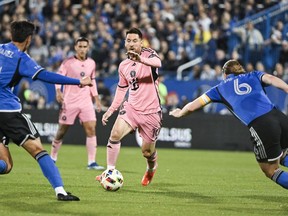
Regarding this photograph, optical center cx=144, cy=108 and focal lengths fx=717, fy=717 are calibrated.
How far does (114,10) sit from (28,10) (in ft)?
14.1

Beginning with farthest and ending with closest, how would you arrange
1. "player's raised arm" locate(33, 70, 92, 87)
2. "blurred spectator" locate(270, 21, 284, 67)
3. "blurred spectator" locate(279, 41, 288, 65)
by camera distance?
1. "blurred spectator" locate(270, 21, 284, 67)
2. "blurred spectator" locate(279, 41, 288, 65)
3. "player's raised arm" locate(33, 70, 92, 87)

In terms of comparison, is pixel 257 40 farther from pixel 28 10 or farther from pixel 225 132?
pixel 28 10

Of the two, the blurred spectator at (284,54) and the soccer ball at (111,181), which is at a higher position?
the soccer ball at (111,181)

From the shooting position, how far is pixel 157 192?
37.4 feet

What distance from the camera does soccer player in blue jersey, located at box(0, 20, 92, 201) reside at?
952cm

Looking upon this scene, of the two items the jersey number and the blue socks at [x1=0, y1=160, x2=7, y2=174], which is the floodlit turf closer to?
the blue socks at [x1=0, y1=160, x2=7, y2=174]

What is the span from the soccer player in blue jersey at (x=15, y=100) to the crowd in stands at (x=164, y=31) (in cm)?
1371

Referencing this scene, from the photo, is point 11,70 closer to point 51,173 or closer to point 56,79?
point 56,79

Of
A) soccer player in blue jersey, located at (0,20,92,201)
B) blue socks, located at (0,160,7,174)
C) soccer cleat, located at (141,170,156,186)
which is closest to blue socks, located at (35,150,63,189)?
soccer player in blue jersey, located at (0,20,92,201)

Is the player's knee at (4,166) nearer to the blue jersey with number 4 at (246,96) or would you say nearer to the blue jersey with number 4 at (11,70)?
the blue jersey with number 4 at (11,70)

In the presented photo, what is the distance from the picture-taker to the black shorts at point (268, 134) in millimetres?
9695

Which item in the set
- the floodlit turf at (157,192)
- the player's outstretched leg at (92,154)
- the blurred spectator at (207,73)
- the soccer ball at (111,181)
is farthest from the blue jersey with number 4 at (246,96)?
the blurred spectator at (207,73)

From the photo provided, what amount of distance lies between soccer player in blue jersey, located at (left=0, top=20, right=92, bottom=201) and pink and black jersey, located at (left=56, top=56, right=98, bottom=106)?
643cm

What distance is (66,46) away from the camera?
90.6 feet
